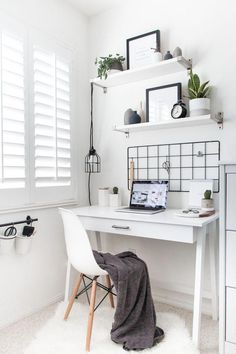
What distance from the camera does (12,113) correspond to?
2102 millimetres

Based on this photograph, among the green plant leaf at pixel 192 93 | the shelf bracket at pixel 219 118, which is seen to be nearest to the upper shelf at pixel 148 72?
the green plant leaf at pixel 192 93

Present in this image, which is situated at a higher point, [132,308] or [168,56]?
[168,56]

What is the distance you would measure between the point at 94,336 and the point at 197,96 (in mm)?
1789

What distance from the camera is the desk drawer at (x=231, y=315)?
5.45ft

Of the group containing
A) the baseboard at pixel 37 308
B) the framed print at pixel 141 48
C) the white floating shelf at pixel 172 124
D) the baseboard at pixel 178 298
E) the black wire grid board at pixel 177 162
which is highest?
the framed print at pixel 141 48

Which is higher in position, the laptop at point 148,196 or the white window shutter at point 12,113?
the white window shutter at point 12,113

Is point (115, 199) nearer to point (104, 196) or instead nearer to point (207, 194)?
point (104, 196)

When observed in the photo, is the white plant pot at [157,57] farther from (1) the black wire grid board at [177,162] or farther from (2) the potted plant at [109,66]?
(1) the black wire grid board at [177,162]

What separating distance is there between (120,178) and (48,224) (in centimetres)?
75

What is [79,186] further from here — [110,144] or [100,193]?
[110,144]

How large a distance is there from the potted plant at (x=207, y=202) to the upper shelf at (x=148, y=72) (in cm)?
98

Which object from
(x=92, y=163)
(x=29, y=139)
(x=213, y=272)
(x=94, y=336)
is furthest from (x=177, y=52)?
(x=94, y=336)

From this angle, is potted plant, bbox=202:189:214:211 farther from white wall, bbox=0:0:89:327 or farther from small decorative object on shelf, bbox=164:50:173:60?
white wall, bbox=0:0:89:327

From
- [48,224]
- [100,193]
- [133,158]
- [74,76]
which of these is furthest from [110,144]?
A: [48,224]
